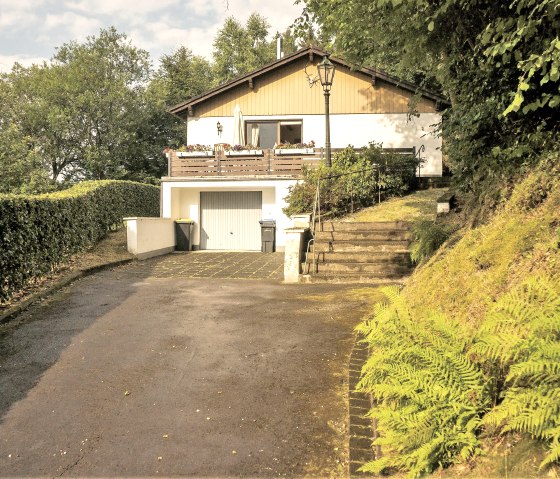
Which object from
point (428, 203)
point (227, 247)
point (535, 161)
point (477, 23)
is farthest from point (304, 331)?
point (227, 247)

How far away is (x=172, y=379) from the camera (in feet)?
15.3

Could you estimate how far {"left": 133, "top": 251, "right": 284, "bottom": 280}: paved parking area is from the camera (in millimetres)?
11422

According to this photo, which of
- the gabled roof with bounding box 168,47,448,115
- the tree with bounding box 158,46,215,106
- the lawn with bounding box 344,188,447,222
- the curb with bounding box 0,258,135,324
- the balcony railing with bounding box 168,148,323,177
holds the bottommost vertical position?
the curb with bounding box 0,258,135,324

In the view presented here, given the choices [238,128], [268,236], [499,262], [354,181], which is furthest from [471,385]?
[238,128]

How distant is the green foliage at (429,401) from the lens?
9.08 ft

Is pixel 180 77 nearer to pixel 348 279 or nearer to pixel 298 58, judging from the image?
pixel 298 58

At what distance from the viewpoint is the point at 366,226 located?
11242mm

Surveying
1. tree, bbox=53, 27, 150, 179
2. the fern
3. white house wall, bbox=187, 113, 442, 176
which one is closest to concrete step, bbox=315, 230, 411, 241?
the fern

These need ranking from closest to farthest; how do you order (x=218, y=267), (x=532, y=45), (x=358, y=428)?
1. (x=358, y=428)
2. (x=532, y=45)
3. (x=218, y=267)

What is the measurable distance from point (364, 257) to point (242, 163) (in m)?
9.64

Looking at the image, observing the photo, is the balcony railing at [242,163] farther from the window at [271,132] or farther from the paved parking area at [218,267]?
the paved parking area at [218,267]

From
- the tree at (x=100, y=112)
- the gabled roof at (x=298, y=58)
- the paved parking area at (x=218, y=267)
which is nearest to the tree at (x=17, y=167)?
the tree at (x=100, y=112)

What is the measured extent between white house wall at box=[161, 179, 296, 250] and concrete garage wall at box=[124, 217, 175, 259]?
4.12 feet

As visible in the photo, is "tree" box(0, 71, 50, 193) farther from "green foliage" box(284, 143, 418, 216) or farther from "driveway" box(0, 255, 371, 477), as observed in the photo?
"driveway" box(0, 255, 371, 477)
